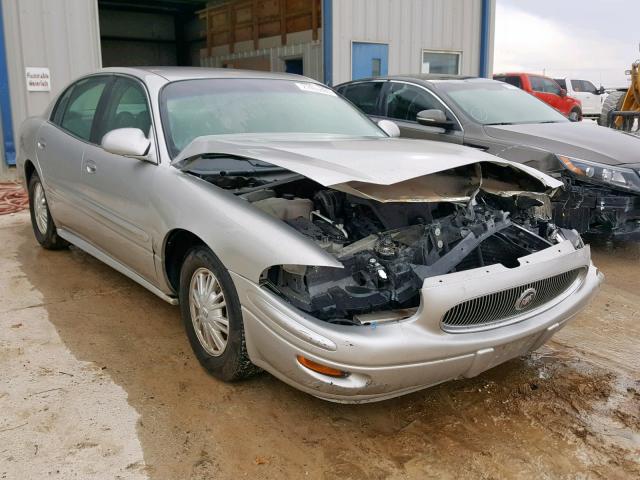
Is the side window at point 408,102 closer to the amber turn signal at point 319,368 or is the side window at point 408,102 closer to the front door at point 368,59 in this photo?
the amber turn signal at point 319,368

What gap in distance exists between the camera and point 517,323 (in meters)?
2.76

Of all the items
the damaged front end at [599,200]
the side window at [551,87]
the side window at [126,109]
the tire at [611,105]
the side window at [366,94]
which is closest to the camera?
the side window at [126,109]

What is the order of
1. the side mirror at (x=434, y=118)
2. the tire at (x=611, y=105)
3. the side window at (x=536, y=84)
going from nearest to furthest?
the side mirror at (x=434, y=118)
the tire at (x=611, y=105)
the side window at (x=536, y=84)

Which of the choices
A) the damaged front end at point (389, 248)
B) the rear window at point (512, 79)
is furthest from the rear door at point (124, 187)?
the rear window at point (512, 79)

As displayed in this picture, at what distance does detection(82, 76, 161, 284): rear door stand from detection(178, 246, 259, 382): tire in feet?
1.28

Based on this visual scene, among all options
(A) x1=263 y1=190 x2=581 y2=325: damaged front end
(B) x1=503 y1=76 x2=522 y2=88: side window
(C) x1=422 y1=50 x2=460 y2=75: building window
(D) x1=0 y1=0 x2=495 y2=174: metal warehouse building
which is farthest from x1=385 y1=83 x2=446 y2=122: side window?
(B) x1=503 y1=76 x2=522 y2=88: side window

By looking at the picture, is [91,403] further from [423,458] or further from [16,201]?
[16,201]

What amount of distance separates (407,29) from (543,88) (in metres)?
8.22

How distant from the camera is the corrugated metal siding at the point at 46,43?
29.8ft

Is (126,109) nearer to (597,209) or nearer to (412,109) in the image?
(412,109)

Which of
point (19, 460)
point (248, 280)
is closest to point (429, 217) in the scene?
point (248, 280)

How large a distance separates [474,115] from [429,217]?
3.46 metres

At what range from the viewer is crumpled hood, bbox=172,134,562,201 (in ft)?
8.68

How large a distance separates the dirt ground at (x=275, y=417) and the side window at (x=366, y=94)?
13.3 feet
